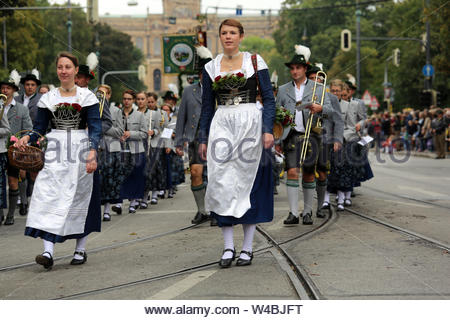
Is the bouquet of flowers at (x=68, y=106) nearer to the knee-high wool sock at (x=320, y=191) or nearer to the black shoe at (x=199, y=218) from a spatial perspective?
the black shoe at (x=199, y=218)

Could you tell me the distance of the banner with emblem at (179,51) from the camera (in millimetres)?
24641

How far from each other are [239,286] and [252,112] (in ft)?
5.80

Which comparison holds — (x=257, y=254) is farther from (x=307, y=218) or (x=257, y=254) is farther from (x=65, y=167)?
(x=307, y=218)

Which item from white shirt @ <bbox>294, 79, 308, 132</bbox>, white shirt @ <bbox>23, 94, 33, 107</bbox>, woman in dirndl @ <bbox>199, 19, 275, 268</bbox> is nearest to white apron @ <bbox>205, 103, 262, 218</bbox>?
woman in dirndl @ <bbox>199, 19, 275, 268</bbox>

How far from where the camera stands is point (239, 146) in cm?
662

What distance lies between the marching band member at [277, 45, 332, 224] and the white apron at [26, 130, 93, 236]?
315cm

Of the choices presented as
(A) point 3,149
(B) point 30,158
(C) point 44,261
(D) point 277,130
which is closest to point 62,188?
(B) point 30,158

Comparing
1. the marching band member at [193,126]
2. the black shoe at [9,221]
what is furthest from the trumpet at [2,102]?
the marching band member at [193,126]

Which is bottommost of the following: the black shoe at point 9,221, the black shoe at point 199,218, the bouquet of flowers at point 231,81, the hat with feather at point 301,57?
the black shoe at point 9,221

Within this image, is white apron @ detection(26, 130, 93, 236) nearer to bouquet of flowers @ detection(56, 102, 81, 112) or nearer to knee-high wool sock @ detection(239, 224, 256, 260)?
bouquet of flowers @ detection(56, 102, 81, 112)

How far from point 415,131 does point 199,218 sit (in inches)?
988
